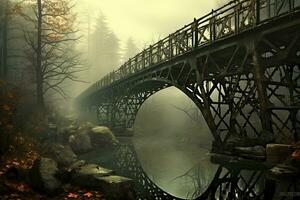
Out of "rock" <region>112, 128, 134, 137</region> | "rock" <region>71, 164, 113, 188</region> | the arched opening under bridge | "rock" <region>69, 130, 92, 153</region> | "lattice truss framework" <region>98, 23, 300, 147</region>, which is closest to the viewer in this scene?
"rock" <region>71, 164, 113, 188</region>

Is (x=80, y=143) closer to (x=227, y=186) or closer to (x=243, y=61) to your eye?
(x=227, y=186)

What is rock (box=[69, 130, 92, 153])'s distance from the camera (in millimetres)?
19984

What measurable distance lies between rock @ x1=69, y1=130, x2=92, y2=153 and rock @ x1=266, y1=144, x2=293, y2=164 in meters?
13.6

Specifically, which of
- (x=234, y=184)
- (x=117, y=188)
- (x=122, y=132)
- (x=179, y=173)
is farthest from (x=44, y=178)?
(x=122, y=132)

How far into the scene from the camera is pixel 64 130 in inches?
805

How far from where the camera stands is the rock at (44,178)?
7.71 meters

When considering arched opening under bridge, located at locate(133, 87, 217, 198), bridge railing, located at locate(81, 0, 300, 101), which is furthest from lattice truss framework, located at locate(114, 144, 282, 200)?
bridge railing, located at locate(81, 0, 300, 101)

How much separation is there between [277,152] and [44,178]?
6770mm

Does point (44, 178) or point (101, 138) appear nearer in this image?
point (44, 178)

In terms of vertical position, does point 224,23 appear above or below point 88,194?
above

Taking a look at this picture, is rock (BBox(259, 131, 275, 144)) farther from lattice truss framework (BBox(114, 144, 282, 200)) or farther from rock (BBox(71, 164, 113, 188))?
rock (BBox(71, 164, 113, 188))

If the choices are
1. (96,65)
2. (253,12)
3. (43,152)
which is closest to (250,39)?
(253,12)

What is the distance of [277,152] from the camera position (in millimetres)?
9055

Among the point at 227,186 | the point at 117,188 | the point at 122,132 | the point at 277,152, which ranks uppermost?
the point at 277,152
